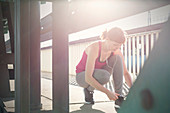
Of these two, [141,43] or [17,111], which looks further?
[141,43]

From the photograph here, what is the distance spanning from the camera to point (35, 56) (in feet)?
5.80

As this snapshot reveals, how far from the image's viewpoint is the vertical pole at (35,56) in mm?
1747

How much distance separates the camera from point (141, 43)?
17.2 ft

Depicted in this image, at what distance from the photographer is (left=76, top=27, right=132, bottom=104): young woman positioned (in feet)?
5.40

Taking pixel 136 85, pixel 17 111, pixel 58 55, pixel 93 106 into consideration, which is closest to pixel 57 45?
pixel 58 55

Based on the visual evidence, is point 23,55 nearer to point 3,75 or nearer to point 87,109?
point 87,109

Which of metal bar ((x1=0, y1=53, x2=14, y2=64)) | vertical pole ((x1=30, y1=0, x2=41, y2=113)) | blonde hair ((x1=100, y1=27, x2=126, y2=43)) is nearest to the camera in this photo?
blonde hair ((x1=100, y1=27, x2=126, y2=43))

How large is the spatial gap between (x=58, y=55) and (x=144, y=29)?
3.80 m

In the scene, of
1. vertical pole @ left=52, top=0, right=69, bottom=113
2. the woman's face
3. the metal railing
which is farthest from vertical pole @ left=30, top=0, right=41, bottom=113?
the metal railing

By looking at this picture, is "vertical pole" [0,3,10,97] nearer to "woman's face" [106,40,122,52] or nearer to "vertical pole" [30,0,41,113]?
"vertical pole" [30,0,41,113]

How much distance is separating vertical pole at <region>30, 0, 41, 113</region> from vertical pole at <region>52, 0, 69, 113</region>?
467 mm

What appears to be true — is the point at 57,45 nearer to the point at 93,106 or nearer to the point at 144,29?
the point at 93,106

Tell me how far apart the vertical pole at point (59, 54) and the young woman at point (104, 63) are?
13.1 inches

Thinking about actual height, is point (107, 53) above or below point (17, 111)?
above
